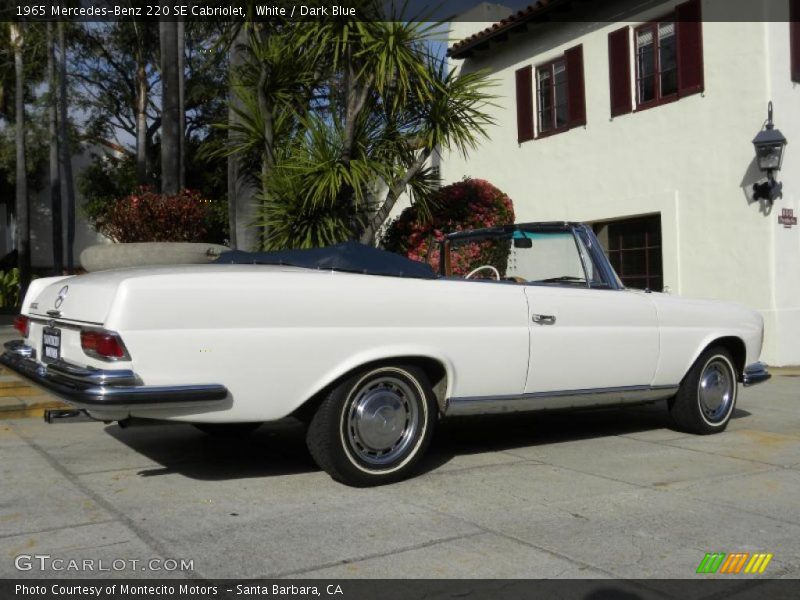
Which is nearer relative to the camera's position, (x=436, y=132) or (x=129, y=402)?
(x=129, y=402)

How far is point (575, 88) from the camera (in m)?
13.4

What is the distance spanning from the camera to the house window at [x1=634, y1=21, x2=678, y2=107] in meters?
12.0

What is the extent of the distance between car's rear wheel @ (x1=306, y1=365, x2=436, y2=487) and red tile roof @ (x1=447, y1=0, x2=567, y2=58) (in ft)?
32.4

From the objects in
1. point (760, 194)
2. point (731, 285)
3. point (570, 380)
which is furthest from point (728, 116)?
point (570, 380)

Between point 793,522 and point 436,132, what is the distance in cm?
598

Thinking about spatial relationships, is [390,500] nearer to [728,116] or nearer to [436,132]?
[436,132]

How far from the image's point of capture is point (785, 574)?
348cm

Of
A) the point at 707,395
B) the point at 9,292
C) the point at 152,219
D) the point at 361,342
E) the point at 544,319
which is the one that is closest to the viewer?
the point at 361,342

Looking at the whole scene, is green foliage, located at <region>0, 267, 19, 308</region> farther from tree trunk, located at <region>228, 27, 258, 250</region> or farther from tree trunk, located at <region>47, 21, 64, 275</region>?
tree trunk, located at <region>228, 27, 258, 250</region>

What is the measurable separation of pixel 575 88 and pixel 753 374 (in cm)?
775

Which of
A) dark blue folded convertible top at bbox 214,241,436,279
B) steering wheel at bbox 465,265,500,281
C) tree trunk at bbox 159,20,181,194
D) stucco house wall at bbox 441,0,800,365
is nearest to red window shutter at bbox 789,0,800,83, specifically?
stucco house wall at bbox 441,0,800,365

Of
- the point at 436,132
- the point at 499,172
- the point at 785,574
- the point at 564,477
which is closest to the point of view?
the point at 785,574

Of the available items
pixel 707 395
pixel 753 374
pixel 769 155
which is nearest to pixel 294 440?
pixel 707 395

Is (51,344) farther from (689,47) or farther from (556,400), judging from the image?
(689,47)
